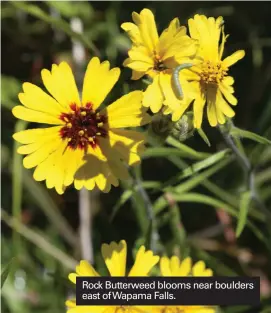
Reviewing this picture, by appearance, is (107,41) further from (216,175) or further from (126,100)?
(126,100)

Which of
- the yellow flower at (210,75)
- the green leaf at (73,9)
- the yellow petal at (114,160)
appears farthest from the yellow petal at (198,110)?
the green leaf at (73,9)

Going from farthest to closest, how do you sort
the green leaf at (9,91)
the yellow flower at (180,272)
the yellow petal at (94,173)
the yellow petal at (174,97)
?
the green leaf at (9,91) → the yellow flower at (180,272) → the yellow petal at (94,173) → the yellow petal at (174,97)

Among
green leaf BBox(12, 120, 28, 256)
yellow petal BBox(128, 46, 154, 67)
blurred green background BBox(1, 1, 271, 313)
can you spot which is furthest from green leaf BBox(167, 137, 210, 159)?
green leaf BBox(12, 120, 28, 256)

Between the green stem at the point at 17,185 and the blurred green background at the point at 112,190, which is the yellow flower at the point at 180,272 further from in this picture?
the green stem at the point at 17,185

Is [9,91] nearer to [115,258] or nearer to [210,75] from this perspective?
[115,258]

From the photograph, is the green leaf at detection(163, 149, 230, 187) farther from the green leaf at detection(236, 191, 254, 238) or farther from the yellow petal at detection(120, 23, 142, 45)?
the yellow petal at detection(120, 23, 142, 45)
